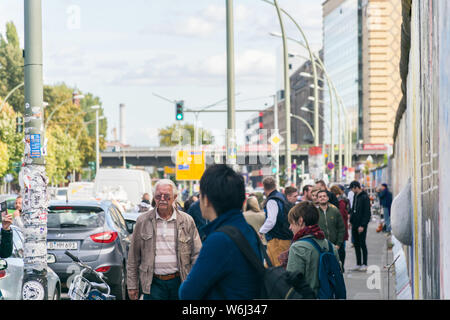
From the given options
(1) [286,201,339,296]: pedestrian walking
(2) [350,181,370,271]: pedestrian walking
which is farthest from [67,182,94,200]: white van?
(1) [286,201,339,296]: pedestrian walking

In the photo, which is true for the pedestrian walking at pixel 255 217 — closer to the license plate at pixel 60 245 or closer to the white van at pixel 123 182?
the license plate at pixel 60 245

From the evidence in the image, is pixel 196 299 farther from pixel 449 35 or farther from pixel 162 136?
pixel 162 136

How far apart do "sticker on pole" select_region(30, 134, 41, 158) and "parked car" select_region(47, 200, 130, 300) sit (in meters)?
3.87

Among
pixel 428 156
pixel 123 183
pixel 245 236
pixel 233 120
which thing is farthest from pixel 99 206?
pixel 123 183

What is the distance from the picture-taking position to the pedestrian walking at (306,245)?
642cm

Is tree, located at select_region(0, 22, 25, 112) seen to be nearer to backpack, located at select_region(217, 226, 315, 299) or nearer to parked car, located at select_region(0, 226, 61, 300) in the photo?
parked car, located at select_region(0, 226, 61, 300)

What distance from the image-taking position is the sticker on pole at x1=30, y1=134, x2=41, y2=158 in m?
9.05

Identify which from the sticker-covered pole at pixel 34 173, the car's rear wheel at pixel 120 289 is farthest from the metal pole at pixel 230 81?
the sticker-covered pole at pixel 34 173

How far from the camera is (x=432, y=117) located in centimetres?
508

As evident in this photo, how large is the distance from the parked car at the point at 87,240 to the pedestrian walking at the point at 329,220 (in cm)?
294

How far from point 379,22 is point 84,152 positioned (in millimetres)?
58979

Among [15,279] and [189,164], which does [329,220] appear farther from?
[189,164]

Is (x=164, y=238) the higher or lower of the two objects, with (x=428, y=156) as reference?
lower

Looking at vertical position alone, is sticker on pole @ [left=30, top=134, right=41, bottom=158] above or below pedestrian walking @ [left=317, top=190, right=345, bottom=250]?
above
